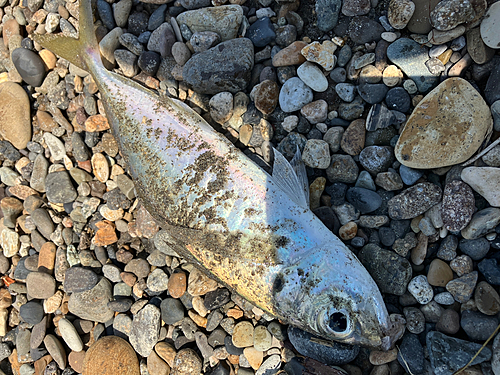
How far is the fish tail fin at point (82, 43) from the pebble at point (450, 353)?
4.15 meters

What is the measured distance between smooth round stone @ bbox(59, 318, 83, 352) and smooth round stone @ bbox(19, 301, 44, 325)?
354mm

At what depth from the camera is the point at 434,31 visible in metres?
2.65

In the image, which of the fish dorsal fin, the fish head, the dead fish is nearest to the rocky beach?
the fish dorsal fin

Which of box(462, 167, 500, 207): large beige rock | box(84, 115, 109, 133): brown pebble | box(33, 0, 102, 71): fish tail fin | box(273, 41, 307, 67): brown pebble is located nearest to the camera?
box(462, 167, 500, 207): large beige rock

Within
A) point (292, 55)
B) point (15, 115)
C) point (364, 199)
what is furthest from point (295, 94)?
point (15, 115)

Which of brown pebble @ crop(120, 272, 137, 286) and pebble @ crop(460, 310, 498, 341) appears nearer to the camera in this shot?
pebble @ crop(460, 310, 498, 341)

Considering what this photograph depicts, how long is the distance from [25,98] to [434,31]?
15.0 feet

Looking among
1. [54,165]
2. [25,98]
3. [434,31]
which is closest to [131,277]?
[54,165]

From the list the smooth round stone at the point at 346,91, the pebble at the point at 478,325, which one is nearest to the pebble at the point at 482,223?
the pebble at the point at 478,325

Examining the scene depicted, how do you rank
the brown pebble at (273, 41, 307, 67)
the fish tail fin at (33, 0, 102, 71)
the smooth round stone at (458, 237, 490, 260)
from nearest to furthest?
the smooth round stone at (458, 237, 490, 260)
the brown pebble at (273, 41, 307, 67)
the fish tail fin at (33, 0, 102, 71)

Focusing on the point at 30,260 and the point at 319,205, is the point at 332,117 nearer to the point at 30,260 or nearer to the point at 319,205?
the point at 319,205

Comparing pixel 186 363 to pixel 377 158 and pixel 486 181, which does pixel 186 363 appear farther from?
pixel 486 181

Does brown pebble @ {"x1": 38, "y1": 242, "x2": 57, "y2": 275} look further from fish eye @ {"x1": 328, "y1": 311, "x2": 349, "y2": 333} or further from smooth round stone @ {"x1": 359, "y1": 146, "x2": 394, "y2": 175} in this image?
smooth round stone @ {"x1": 359, "y1": 146, "x2": 394, "y2": 175}

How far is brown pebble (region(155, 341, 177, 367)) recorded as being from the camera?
124 inches
